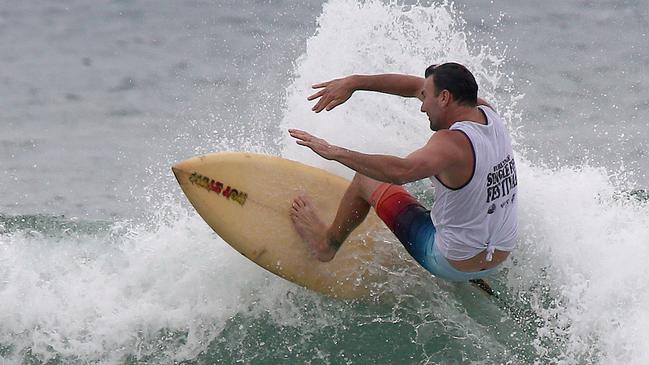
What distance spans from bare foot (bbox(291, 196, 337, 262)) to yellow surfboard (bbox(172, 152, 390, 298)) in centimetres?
5

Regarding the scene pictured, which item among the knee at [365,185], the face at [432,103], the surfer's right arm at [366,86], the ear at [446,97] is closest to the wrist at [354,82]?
the surfer's right arm at [366,86]

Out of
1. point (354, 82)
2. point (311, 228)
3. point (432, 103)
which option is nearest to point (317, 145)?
point (432, 103)

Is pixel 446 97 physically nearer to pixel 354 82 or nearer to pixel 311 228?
pixel 354 82

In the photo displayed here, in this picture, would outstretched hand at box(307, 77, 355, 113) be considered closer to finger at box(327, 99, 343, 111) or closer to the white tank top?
finger at box(327, 99, 343, 111)

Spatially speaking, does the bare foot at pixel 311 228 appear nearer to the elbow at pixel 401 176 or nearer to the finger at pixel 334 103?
the finger at pixel 334 103

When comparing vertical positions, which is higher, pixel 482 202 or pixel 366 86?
pixel 366 86

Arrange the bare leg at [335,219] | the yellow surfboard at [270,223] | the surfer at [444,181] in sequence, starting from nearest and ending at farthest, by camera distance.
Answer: the surfer at [444,181] → the bare leg at [335,219] → the yellow surfboard at [270,223]

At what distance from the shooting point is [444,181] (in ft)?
16.8

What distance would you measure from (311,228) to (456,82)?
143 cm

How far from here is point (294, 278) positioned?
6074 mm

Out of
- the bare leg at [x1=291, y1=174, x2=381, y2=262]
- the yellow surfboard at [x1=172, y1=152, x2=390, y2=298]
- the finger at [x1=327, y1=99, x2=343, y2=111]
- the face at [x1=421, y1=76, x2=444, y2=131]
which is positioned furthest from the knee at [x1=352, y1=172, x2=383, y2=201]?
the face at [x1=421, y1=76, x2=444, y2=131]

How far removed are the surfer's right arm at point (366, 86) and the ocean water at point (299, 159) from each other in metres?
0.98

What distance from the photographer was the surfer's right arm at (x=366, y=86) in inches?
223

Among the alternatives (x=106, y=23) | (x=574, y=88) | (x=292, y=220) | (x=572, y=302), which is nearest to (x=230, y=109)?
(x=106, y=23)
